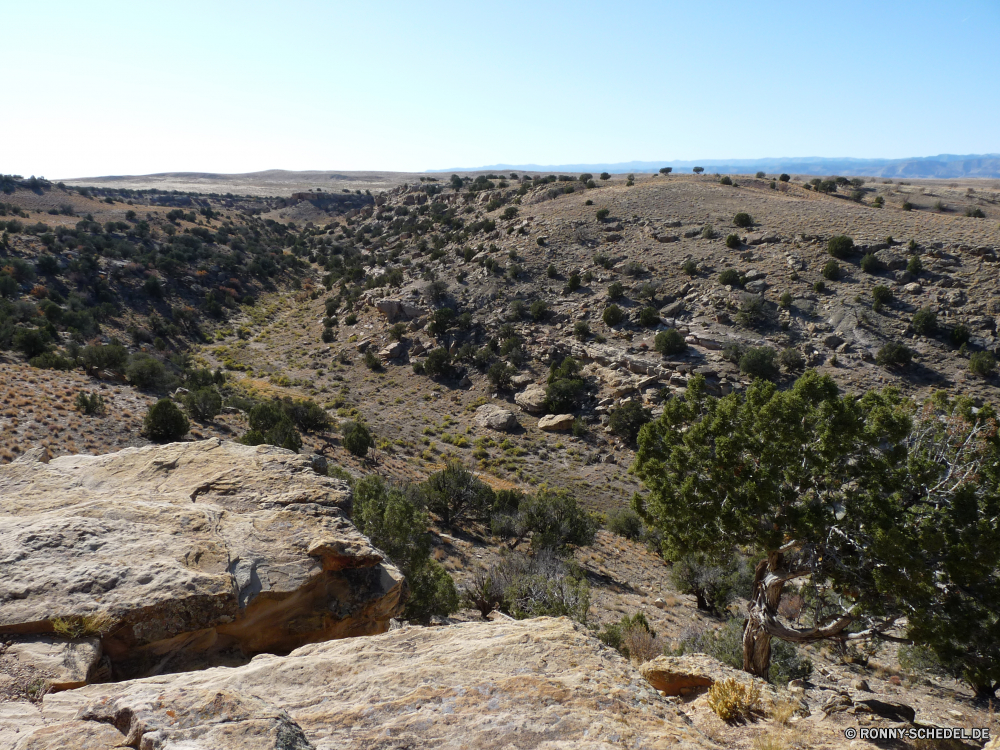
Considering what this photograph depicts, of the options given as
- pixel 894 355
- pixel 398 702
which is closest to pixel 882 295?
pixel 894 355

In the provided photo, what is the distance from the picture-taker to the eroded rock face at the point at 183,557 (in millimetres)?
5570

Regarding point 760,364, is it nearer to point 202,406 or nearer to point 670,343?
point 670,343

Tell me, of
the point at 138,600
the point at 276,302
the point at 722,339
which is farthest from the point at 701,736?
the point at 276,302

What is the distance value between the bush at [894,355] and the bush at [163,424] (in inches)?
1257

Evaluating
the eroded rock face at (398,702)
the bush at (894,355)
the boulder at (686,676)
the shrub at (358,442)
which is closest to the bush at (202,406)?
the shrub at (358,442)

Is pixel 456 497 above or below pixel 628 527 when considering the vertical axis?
above

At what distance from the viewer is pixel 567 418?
95.4 ft

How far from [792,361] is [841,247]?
11.3 meters

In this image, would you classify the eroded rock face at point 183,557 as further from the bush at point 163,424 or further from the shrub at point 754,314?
the shrub at point 754,314

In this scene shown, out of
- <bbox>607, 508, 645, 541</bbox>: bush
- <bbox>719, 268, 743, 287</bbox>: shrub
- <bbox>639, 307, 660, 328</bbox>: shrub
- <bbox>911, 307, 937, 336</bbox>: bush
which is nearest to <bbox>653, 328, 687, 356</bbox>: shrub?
<bbox>639, 307, 660, 328</bbox>: shrub

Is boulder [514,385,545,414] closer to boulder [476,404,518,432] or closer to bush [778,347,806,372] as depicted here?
boulder [476,404,518,432]

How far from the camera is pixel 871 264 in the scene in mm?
→ 31609

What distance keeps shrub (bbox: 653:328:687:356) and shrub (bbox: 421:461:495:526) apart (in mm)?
15464

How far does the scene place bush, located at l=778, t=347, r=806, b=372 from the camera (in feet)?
89.6
